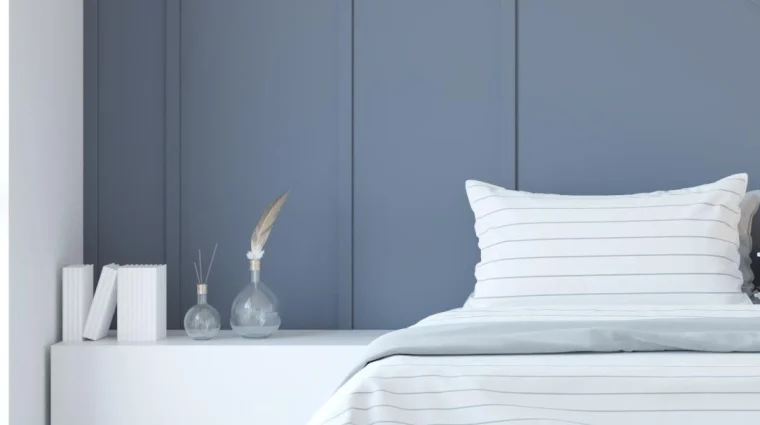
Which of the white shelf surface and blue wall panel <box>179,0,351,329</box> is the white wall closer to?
the white shelf surface

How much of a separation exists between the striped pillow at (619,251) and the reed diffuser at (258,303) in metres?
0.66

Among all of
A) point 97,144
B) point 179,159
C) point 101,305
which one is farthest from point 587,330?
point 97,144

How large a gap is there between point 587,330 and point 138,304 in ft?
5.42

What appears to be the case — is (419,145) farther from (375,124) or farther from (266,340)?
Result: (266,340)

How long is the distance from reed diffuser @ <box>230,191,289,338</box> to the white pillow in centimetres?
149

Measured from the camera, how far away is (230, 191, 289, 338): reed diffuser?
3.14 meters

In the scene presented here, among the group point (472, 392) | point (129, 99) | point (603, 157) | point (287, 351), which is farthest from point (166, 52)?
point (472, 392)

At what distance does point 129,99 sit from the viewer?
11.6ft

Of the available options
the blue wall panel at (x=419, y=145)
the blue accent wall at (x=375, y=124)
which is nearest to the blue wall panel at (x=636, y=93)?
the blue accent wall at (x=375, y=124)

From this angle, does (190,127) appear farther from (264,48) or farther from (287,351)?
(287,351)

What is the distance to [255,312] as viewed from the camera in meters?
3.14

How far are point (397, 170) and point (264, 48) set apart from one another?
650 mm

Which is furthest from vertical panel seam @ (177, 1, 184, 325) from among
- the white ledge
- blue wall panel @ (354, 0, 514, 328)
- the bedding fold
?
the bedding fold

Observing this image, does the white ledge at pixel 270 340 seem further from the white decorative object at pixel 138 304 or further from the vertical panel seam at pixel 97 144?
the vertical panel seam at pixel 97 144
